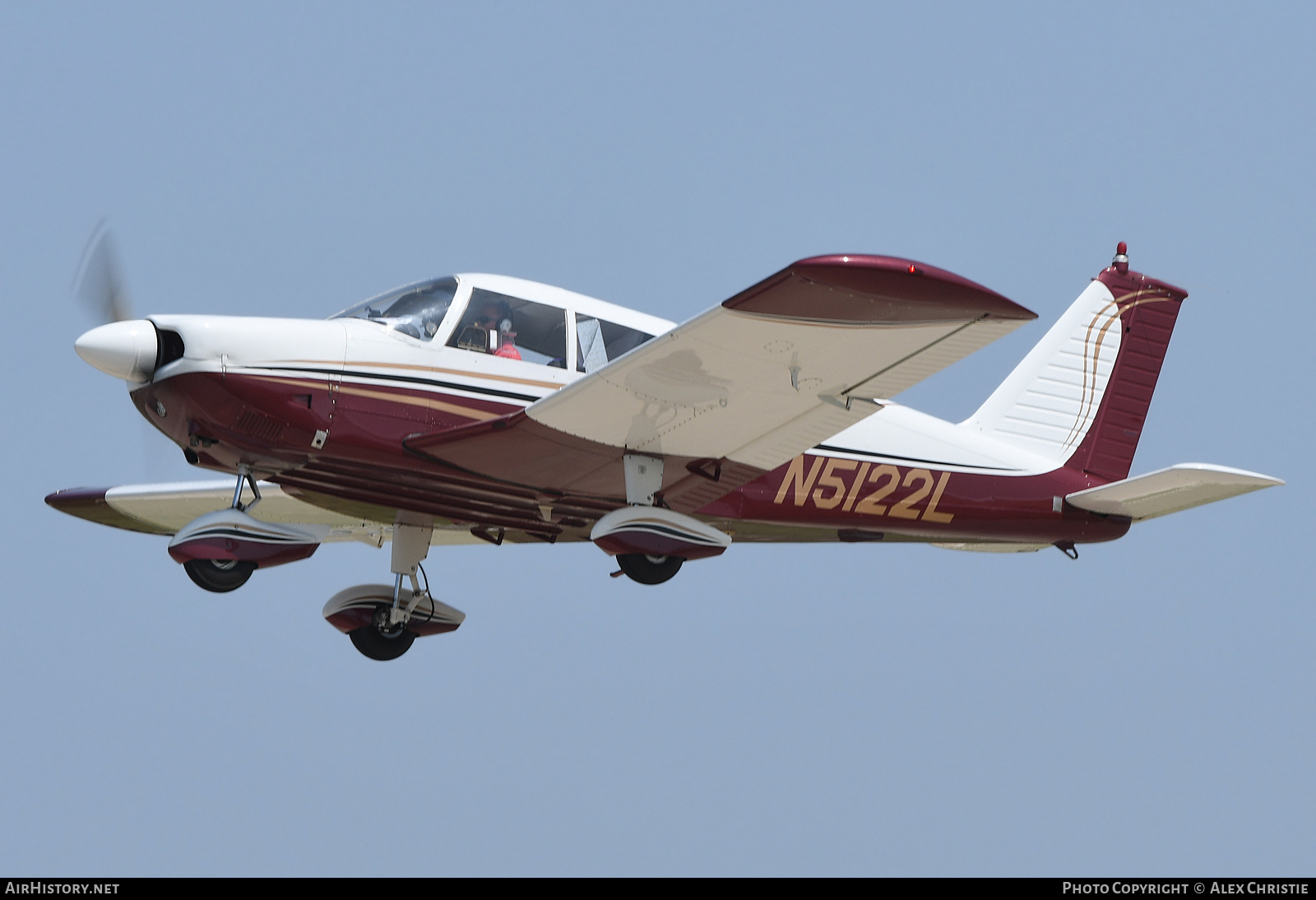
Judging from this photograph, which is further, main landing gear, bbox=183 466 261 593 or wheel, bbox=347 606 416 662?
wheel, bbox=347 606 416 662

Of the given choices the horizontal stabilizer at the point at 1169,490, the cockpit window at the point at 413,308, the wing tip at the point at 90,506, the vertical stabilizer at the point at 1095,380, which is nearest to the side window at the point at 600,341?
the cockpit window at the point at 413,308

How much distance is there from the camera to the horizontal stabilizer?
11.5 metres

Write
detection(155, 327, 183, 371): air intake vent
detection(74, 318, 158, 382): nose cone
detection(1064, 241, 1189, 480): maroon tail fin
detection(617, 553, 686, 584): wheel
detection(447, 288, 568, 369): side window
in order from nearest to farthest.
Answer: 1. detection(74, 318, 158, 382): nose cone
2. detection(155, 327, 183, 371): air intake vent
3. detection(617, 553, 686, 584): wheel
4. detection(447, 288, 568, 369): side window
5. detection(1064, 241, 1189, 480): maroon tail fin

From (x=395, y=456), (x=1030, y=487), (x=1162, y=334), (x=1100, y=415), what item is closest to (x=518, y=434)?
(x=395, y=456)

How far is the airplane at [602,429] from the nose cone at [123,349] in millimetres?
18

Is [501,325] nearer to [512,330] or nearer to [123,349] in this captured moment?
[512,330]

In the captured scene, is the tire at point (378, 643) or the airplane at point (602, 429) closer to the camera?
the airplane at point (602, 429)

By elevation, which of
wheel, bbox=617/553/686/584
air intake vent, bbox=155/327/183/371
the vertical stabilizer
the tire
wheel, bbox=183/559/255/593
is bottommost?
wheel, bbox=183/559/255/593

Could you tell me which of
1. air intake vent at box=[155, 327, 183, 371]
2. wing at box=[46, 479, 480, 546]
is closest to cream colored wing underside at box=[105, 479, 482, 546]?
wing at box=[46, 479, 480, 546]

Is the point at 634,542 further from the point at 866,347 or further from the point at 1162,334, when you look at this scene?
the point at 1162,334

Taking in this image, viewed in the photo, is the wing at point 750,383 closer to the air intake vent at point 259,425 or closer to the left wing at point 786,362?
the left wing at point 786,362

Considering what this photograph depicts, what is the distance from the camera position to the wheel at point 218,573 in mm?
10906

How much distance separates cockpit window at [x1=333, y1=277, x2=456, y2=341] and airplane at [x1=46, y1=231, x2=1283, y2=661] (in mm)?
17

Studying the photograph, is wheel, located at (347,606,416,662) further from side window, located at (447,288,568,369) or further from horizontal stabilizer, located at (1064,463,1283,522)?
horizontal stabilizer, located at (1064,463,1283,522)
